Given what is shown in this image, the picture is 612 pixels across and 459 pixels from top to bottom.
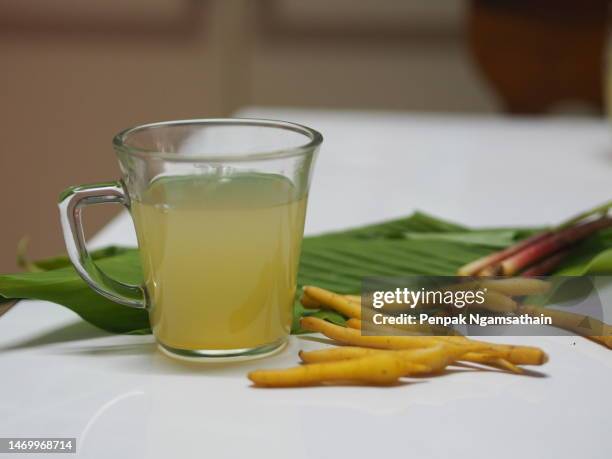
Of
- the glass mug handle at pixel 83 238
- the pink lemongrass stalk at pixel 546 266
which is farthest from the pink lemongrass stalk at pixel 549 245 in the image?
the glass mug handle at pixel 83 238

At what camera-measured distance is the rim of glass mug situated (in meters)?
0.58

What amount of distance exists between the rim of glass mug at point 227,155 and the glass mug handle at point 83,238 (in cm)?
4

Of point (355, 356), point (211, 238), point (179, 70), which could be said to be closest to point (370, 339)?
point (355, 356)

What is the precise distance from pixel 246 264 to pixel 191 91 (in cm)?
230

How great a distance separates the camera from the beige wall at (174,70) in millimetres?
2752

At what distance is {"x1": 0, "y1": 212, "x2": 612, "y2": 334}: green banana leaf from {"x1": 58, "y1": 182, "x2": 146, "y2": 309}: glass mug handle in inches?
1.4

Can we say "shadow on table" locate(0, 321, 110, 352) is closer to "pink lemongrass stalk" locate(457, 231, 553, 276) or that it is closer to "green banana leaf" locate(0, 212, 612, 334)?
"green banana leaf" locate(0, 212, 612, 334)

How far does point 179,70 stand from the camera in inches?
111

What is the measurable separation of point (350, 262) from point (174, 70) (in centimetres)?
214

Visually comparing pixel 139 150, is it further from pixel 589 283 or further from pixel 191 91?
pixel 191 91

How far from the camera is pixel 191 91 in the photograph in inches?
112

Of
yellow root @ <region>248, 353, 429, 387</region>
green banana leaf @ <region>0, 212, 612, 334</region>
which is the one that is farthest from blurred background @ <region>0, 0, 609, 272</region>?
yellow root @ <region>248, 353, 429, 387</region>

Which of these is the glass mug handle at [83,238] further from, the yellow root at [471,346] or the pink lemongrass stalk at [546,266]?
the pink lemongrass stalk at [546,266]

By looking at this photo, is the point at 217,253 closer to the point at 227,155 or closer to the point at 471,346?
the point at 227,155
